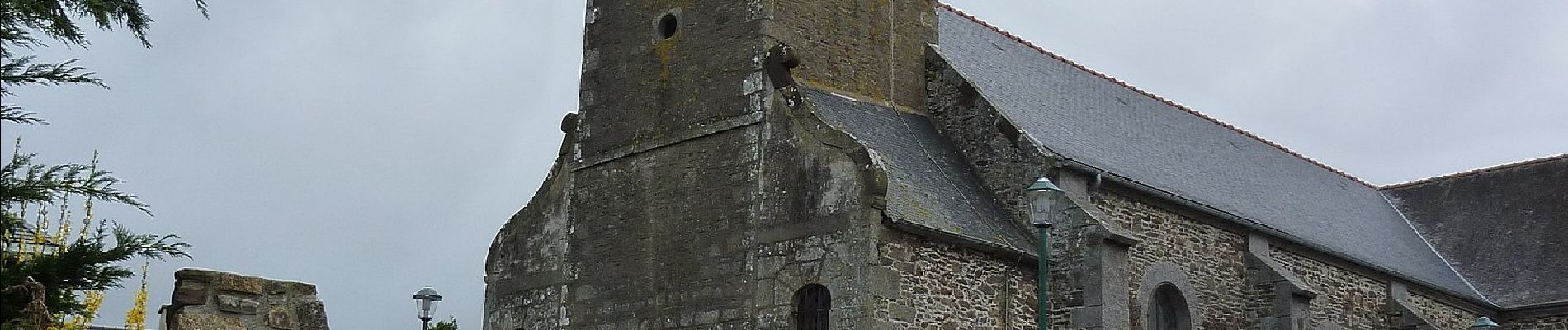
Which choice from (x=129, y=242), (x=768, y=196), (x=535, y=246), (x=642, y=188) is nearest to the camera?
(x=129, y=242)

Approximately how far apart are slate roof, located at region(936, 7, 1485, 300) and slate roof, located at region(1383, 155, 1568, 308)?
56 centimetres

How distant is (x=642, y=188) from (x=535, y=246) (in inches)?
84.0

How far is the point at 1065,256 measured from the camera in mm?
18969

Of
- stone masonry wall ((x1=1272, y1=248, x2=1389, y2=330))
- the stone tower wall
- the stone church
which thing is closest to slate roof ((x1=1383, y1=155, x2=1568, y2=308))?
stone masonry wall ((x1=1272, y1=248, x2=1389, y2=330))

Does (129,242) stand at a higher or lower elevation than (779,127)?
lower

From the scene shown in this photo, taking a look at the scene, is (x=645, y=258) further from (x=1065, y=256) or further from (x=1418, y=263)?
(x=1418, y=263)

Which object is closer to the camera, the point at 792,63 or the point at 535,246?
the point at 792,63

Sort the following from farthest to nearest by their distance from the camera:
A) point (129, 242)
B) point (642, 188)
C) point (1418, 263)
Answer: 1. point (1418, 263)
2. point (642, 188)
3. point (129, 242)

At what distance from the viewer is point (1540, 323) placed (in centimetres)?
2722

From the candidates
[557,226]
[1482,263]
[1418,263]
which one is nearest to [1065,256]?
[557,226]

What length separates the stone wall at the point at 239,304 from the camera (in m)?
8.95

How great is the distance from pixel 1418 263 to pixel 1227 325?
26.3 ft

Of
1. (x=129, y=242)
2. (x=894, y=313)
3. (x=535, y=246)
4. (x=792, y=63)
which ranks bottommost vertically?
(x=129, y=242)

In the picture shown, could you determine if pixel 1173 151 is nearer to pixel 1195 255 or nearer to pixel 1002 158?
pixel 1195 255
